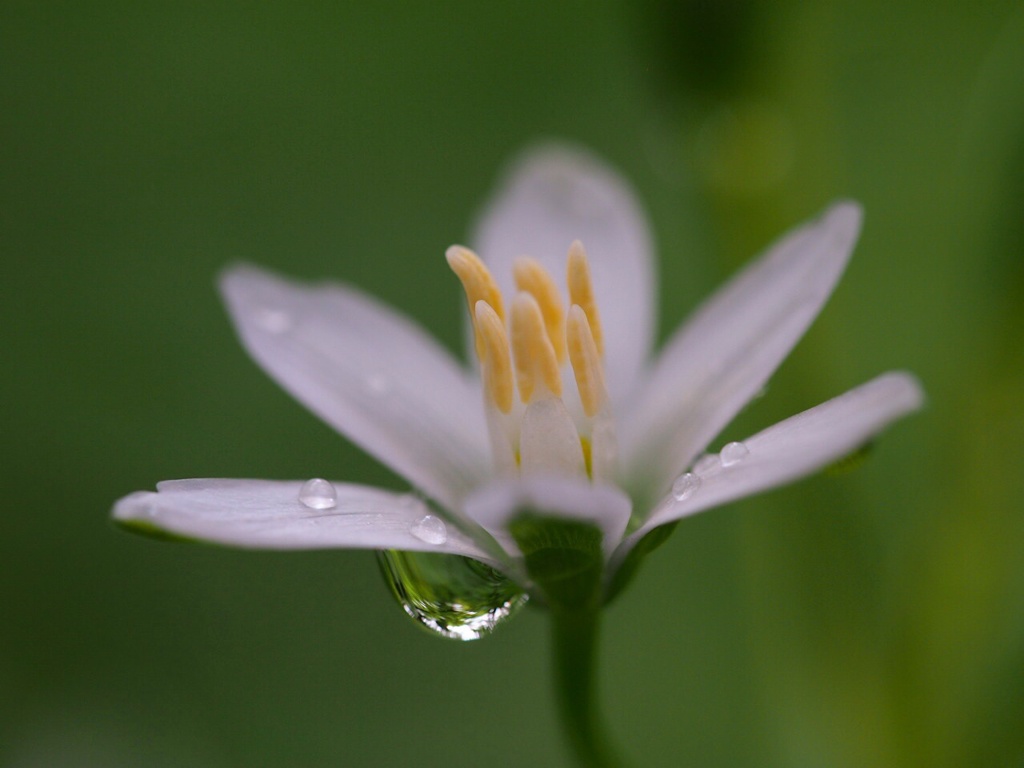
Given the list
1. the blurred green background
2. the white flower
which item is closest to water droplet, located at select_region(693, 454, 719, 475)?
the white flower

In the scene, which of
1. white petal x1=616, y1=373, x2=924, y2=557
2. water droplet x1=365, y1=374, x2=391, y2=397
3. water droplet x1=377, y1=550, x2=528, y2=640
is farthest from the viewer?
water droplet x1=365, y1=374, x2=391, y2=397

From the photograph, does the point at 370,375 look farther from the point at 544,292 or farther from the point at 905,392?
the point at 905,392

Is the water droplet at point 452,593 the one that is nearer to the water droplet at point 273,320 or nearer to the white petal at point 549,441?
the white petal at point 549,441

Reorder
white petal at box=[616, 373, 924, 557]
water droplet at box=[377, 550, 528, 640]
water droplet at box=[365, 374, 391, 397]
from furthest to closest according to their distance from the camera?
1. water droplet at box=[365, 374, 391, 397]
2. water droplet at box=[377, 550, 528, 640]
3. white petal at box=[616, 373, 924, 557]

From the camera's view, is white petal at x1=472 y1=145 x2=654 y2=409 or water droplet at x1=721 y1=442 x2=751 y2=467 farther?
white petal at x1=472 y1=145 x2=654 y2=409

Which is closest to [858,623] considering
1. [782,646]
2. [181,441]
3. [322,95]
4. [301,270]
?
[782,646]

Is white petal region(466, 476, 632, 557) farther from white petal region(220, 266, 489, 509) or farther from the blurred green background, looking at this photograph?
the blurred green background

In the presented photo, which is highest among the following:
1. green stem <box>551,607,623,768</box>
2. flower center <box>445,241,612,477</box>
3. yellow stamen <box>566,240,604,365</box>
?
yellow stamen <box>566,240,604,365</box>

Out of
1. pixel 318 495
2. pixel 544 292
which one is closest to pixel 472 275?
pixel 544 292
